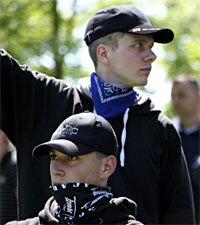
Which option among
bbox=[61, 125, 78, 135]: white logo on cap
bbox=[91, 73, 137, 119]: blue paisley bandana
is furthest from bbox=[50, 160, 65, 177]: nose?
bbox=[91, 73, 137, 119]: blue paisley bandana

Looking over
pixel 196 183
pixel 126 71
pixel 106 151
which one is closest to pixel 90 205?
pixel 106 151

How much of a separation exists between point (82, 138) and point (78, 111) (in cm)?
65

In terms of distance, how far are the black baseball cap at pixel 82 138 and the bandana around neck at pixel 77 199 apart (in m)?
0.18

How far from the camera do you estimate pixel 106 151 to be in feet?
9.26

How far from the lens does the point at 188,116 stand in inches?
236

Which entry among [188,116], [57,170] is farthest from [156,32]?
[188,116]

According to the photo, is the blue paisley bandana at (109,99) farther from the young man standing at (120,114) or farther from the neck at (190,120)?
the neck at (190,120)

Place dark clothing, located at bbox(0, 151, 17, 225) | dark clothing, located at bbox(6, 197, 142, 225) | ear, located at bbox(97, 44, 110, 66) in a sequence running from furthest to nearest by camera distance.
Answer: dark clothing, located at bbox(0, 151, 17, 225)
ear, located at bbox(97, 44, 110, 66)
dark clothing, located at bbox(6, 197, 142, 225)

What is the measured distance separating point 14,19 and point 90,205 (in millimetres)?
8547

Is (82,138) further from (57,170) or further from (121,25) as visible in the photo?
(121,25)

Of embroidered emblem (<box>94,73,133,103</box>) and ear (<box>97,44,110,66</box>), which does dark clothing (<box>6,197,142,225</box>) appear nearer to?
embroidered emblem (<box>94,73,133,103</box>)

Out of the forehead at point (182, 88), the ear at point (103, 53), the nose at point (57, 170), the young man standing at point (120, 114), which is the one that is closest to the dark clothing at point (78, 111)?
the young man standing at point (120, 114)

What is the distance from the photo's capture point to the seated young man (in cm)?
269

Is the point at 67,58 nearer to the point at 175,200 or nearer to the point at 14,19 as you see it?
the point at 14,19
